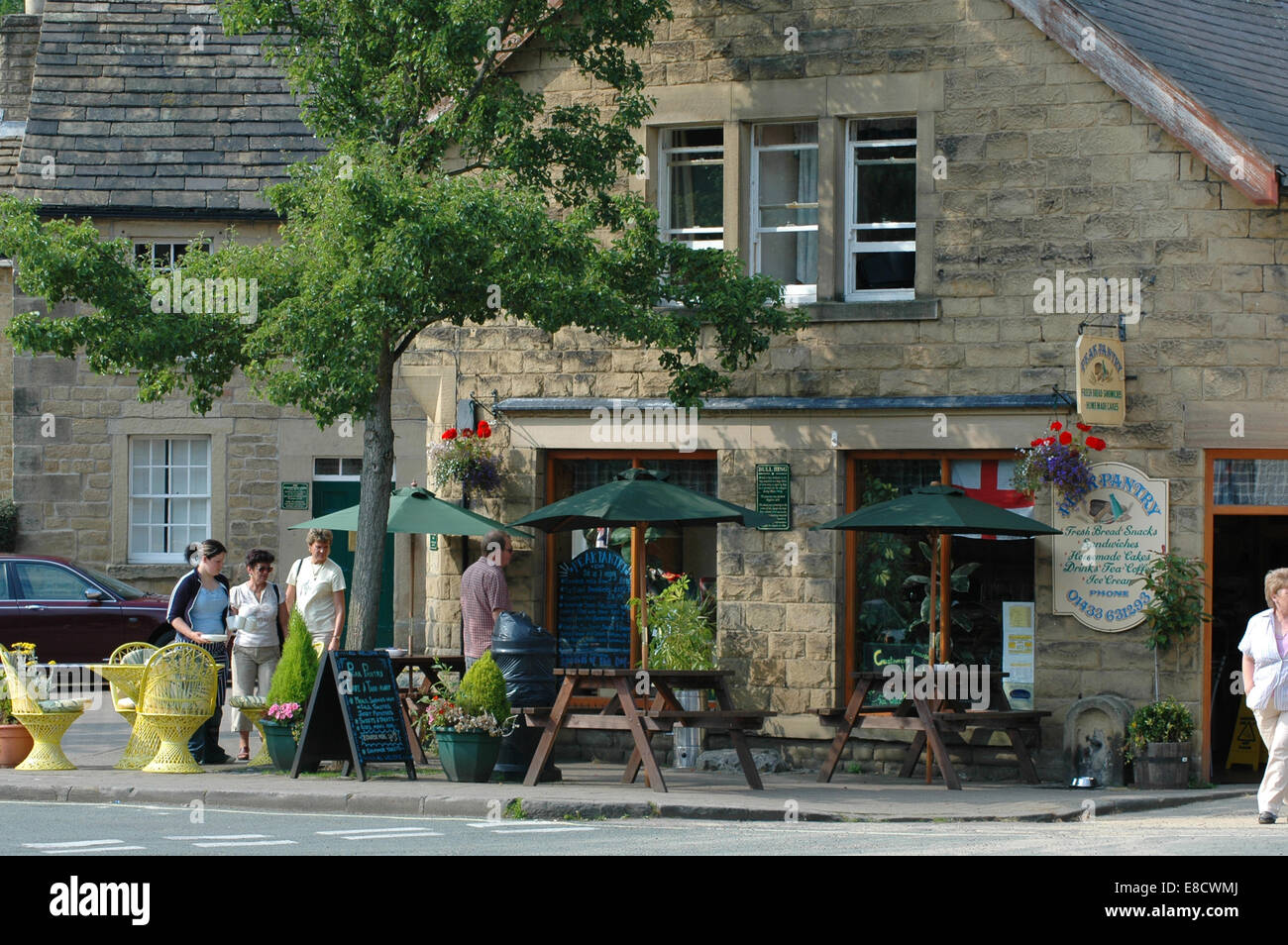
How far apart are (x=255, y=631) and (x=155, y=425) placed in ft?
31.0

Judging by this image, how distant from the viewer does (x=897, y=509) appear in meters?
14.1

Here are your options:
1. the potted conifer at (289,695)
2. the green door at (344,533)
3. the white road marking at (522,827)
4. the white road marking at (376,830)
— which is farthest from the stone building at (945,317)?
the green door at (344,533)

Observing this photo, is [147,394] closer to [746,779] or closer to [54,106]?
[746,779]

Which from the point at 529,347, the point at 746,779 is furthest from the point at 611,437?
the point at 746,779

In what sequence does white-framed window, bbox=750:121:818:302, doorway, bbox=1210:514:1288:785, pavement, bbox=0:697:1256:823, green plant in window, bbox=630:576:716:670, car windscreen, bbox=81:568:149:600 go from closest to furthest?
1. pavement, bbox=0:697:1256:823
2. green plant in window, bbox=630:576:716:670
3. doorway, bbox=1210:514:1288:785
4. white-framed window, bbox=750:121:818:302
5. car windscreen, bbox=81:568:149:600

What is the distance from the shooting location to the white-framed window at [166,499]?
77.9ft

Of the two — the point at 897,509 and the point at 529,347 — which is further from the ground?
the point at 529,347

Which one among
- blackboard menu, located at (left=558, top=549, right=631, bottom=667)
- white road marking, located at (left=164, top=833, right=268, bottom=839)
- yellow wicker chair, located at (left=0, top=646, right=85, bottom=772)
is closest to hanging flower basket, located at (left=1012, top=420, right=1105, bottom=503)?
blackboard menu, located at (left=558, top=549, right=631, bottom=667)

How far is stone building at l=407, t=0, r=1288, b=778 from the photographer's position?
14445 millimetres

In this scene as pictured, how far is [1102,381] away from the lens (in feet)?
46.8

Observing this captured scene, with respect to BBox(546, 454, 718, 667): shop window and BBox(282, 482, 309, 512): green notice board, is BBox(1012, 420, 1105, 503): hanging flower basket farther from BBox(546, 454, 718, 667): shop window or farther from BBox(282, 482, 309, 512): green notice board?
BBox(282, 482, 309, 512): green notice board

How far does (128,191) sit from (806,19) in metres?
11.1

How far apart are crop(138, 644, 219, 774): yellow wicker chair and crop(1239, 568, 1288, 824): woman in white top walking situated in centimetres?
751

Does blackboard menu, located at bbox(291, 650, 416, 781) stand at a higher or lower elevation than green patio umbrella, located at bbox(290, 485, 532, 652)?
lower
